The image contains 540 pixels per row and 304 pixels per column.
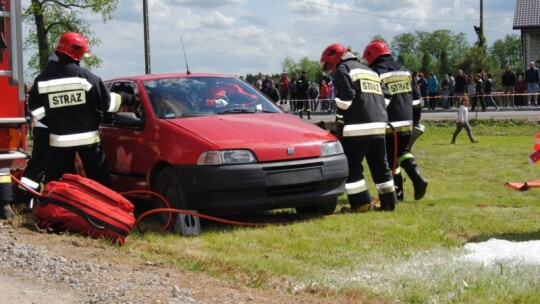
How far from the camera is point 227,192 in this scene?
7.47 meters

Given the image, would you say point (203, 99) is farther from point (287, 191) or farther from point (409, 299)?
point (409, 299)

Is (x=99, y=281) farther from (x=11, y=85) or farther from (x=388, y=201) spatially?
(x=388, y=201)

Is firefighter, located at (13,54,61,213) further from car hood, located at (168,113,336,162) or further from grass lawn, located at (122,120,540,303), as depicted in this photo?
grass lawn, located at (122,120,540,303)

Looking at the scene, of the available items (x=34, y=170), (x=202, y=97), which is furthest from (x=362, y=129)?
(x=34, y=170)

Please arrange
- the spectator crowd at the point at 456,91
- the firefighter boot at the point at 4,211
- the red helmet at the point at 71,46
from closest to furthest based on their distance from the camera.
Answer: the firefighter boot at the point at 4,211
the red helmet at the point at 71,46
the spectator crowd at the point at 456,91

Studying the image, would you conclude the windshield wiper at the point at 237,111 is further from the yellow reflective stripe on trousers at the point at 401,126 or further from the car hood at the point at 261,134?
the yellow reflective stripe on trousers at the point at 401,126

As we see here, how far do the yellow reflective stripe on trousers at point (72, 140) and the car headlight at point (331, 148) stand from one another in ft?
8.02

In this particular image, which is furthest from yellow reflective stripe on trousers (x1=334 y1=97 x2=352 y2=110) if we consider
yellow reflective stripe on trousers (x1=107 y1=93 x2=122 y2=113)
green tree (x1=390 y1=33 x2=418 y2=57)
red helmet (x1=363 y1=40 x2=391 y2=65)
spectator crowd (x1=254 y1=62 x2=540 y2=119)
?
green tree (x1=390 y1=33 x2=418 y2=57)

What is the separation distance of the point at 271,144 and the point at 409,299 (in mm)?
2846

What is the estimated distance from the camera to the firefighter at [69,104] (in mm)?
8055

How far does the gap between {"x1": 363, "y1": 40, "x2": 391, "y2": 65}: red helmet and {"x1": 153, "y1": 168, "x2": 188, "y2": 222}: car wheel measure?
3.28 m

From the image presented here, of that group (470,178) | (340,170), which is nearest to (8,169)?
(340,170)

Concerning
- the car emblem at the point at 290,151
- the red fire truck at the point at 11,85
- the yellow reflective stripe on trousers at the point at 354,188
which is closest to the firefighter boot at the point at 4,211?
the red fire truck at the point at 11,85

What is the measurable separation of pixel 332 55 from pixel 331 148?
4.61ft
